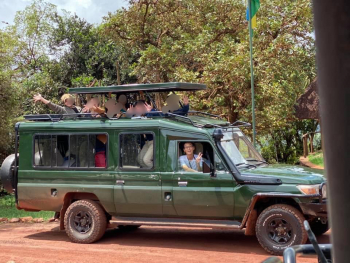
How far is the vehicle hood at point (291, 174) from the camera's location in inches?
314

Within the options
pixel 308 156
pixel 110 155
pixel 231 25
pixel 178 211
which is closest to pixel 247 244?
pixel 178 211

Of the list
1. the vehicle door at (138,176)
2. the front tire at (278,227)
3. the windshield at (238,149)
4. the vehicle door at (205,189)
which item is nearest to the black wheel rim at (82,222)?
the vehicle door at (138,176)

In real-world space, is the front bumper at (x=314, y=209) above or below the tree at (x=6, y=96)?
below

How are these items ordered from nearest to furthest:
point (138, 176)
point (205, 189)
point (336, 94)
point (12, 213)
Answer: point (336, 94) < point (205, 189) < point (138, 176) < point (12, 213)

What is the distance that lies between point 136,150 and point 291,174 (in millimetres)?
2562

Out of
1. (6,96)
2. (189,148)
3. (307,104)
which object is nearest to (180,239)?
(189,148)

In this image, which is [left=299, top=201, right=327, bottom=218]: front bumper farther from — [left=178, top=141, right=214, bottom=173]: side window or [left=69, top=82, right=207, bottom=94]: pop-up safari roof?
[left=69, top=82, right=207, bottom=94]: pop-up safari roof

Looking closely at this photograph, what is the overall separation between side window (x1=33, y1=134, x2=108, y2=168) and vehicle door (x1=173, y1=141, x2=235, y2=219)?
4.80ft

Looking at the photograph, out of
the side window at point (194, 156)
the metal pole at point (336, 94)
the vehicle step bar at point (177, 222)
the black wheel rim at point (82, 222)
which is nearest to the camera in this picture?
the metal pole at point (336, 94)

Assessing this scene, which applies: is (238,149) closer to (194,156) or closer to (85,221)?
(194,156)

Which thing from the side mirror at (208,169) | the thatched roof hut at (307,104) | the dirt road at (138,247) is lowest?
the dirt road at (138,247)

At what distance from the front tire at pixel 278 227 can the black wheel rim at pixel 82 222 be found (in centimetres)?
297

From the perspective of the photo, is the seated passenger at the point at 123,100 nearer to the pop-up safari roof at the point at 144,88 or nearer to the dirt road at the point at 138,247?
the pop-up safari roof at the point at 144,88

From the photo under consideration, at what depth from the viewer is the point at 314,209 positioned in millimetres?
7719
